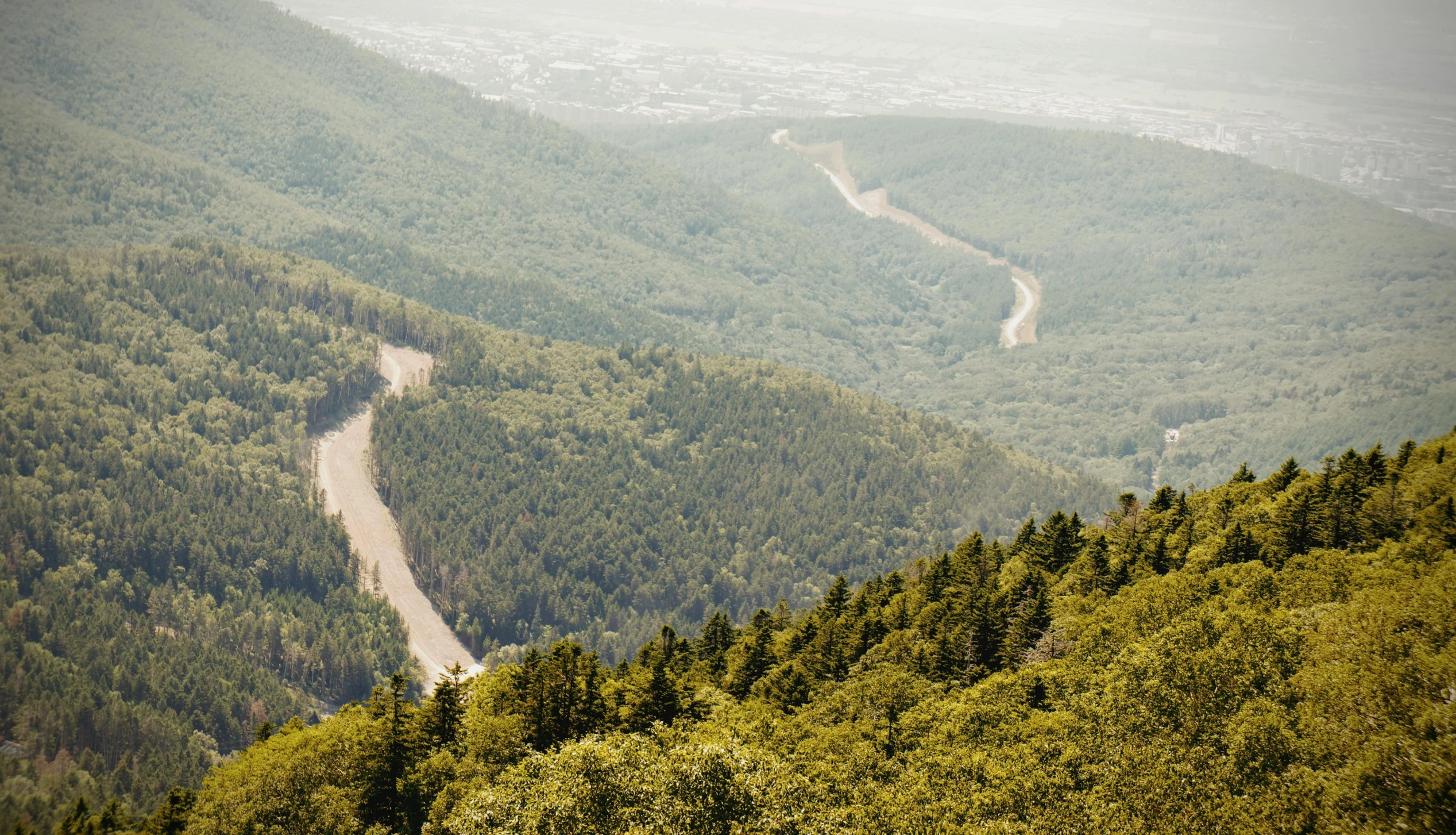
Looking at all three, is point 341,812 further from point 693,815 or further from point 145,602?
point 145,602

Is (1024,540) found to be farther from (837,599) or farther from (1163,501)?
(837,599)

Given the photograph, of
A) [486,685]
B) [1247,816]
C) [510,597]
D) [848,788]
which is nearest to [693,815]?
[848,788]

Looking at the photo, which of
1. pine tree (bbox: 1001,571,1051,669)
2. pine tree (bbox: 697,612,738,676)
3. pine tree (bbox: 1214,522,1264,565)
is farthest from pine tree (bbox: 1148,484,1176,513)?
pine tree (bbox: 697,612,738,676)

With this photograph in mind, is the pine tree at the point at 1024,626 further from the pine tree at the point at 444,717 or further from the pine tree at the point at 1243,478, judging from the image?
the pine tree at the point at 444,717

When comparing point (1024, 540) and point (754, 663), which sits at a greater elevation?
point (1024, 540)

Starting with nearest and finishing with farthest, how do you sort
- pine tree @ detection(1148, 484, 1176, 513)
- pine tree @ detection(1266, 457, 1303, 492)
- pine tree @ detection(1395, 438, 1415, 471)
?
pine tree @ detection(1395, 438, 1415, 471) → pine tree @ detection(1266, 457, 1303, 492) → pine tree @ detection(1148, 484, 1176, 513)

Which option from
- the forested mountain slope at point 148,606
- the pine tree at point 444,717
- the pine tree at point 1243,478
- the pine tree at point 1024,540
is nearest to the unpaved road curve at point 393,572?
the forested mountain slope at point 148,606

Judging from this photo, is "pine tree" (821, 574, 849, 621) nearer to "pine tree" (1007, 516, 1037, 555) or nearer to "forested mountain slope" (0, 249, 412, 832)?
"pine tree" (1007, 516, 1037, 555)

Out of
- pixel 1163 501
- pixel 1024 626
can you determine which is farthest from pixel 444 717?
pixel 1163 501
